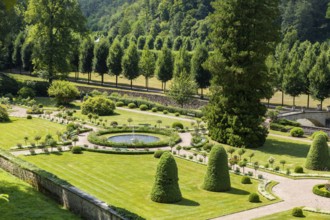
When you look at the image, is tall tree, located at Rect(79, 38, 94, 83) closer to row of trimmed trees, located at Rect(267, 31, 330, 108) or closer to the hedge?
row of trimmed trees, located at Rect(267, 31, 330, 108)

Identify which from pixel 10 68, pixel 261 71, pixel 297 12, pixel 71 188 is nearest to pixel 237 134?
pixel 261 71

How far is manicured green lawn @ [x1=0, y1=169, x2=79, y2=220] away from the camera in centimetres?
2272

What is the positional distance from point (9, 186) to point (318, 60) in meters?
59.4

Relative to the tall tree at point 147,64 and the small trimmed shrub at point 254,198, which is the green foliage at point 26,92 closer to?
the tall tree at point 147,64

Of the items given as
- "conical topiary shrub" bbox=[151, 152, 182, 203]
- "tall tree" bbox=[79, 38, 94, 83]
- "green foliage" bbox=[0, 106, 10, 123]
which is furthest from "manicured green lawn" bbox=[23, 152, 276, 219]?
"tall tree" bbox=[79, 38, 94, 83]

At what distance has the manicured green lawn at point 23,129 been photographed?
50.4 metres

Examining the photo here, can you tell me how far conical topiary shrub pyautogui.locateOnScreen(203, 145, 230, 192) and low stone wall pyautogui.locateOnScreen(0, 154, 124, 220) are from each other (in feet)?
39.4

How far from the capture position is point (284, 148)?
49.8 metres

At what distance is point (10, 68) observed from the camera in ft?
364

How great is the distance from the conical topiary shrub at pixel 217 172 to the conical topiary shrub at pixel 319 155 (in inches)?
415

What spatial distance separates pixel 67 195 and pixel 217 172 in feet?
42.4

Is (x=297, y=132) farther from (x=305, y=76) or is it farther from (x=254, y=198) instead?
(x=305, y=76)

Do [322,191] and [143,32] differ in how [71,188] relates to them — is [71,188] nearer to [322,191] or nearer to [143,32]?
[322,191]

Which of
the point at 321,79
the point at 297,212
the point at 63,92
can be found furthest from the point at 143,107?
the point at 297,212
